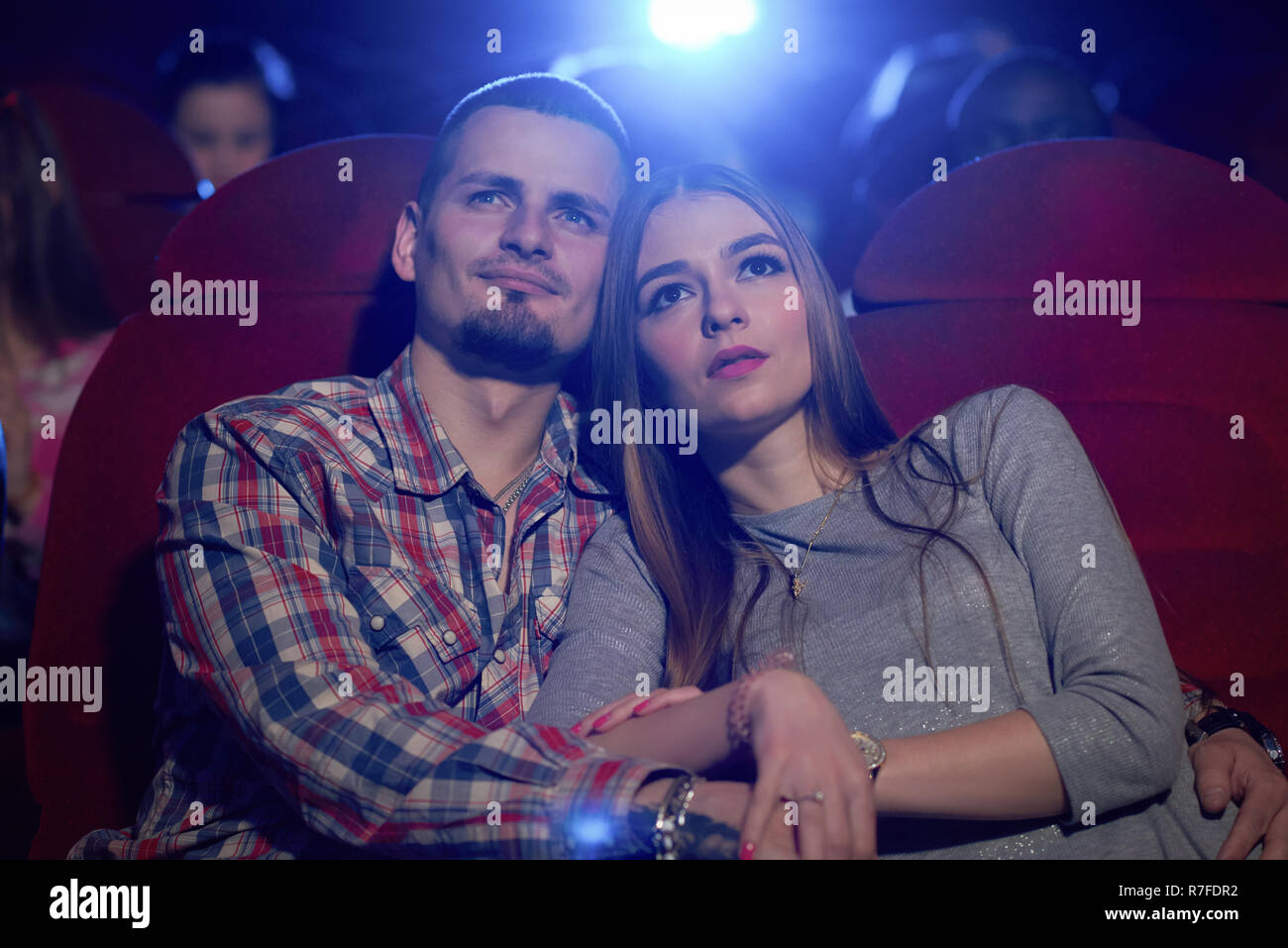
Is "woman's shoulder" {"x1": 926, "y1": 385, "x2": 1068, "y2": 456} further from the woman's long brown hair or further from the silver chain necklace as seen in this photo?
the silver chain necklace

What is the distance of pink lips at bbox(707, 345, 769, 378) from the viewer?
1120mm

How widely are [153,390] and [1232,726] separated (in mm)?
1217

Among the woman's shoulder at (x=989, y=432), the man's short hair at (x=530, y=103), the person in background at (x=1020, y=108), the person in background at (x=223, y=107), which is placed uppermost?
the person in background at (x=223, y=107)

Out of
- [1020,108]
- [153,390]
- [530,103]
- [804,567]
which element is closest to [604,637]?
[804,567]

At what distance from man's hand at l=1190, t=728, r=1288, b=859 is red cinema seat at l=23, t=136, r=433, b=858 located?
1.04 metres

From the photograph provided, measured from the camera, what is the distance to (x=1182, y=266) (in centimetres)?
117

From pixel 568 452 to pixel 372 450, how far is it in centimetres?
26

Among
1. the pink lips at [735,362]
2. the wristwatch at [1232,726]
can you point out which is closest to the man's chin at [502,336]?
the pink lips at [735,362]

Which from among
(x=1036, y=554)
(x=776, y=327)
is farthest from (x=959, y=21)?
(x=1036, y=554)

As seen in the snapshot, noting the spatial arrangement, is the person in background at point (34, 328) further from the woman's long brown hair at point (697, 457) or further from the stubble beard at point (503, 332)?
the woman's long brown hair at point (697, 457)

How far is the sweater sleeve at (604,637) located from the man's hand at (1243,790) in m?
0.53

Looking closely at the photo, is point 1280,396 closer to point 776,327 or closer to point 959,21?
point 776,327

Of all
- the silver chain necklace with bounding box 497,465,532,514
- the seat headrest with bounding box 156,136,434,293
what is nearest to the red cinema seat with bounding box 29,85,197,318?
the seat headrest with bounding box 156,136,434,293

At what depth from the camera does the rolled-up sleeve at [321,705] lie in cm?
79
